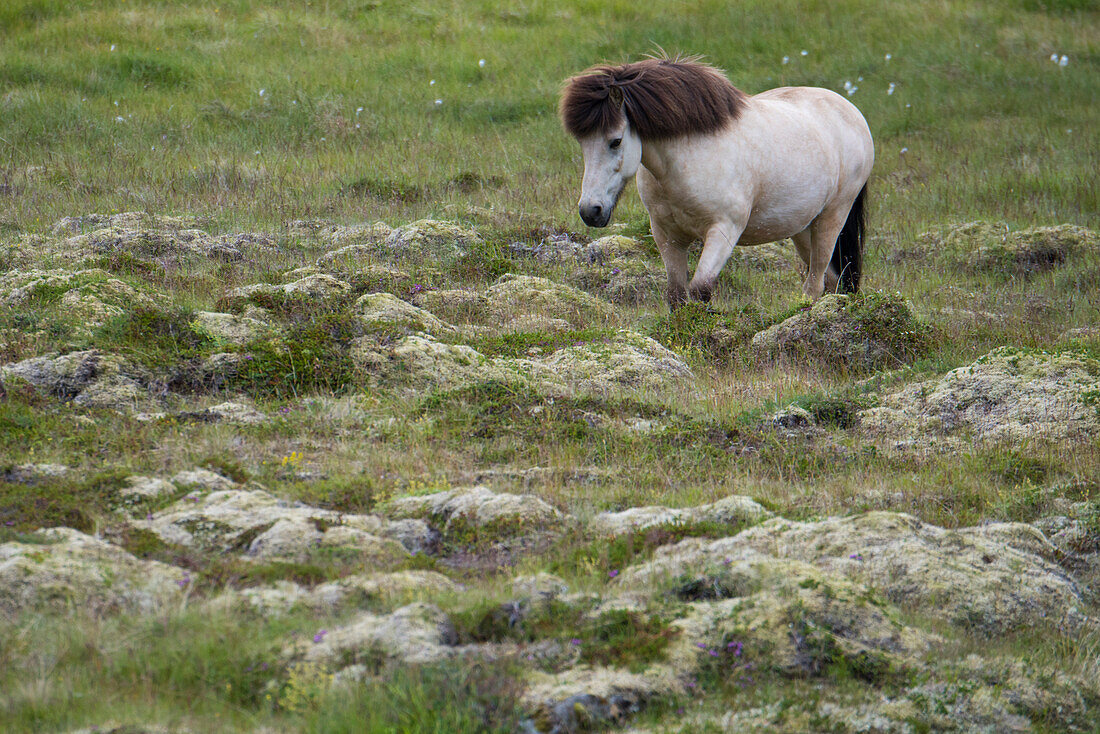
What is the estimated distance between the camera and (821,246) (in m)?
8.89

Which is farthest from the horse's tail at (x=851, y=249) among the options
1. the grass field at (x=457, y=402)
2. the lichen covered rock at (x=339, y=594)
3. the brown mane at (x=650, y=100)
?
the lichen covered rock at (x=339, y=594)

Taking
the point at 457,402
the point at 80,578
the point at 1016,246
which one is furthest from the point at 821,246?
the point at 80,578

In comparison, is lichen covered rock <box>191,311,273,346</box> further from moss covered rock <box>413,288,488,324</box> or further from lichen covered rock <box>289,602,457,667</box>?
lichen covered rock <box>289,602,457,667</box>

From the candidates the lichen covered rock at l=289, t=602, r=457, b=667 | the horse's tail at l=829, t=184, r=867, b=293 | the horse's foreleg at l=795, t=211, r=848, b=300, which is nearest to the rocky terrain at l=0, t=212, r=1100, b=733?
the lichen covered rock at l=289, t=602, r=457, b=667

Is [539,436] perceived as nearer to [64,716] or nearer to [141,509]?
[141,509]

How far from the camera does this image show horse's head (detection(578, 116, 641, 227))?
6766mm

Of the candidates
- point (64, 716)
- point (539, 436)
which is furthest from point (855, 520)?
point (64, 716)

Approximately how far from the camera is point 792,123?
801 cm

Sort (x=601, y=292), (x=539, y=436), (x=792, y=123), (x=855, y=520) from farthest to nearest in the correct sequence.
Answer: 1. (x=601, y=292)
2. (x=792, y=123)
3. (x=539, y=436)
4. (x=855, y=520)

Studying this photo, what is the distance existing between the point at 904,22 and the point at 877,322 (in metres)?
13.7

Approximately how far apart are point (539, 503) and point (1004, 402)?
312 centimetres

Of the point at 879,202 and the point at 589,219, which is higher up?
the point at 589,219

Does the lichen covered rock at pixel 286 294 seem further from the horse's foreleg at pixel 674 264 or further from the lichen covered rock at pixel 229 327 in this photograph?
the horse's foreleg at pixel 674 264

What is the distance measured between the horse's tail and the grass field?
0.60 meters
